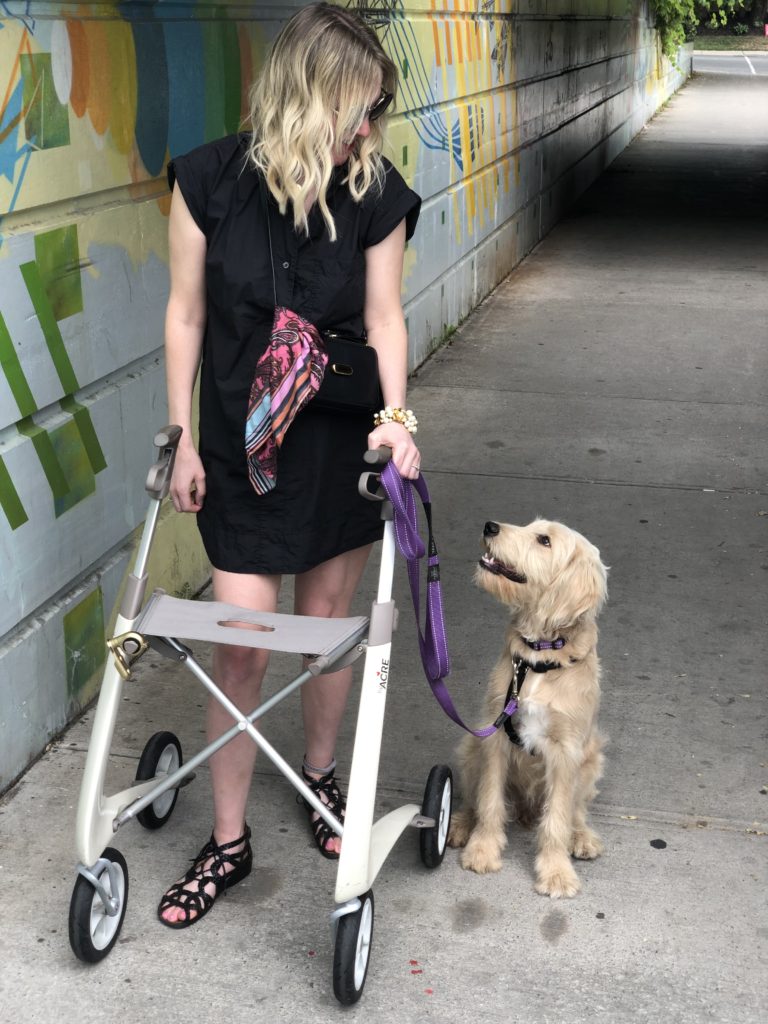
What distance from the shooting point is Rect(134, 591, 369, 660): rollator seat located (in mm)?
2818

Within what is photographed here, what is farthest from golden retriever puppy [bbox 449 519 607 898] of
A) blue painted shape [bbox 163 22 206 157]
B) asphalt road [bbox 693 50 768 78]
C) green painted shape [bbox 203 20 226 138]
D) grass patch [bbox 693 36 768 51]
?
grass patch [bbox 693 36 768 51]

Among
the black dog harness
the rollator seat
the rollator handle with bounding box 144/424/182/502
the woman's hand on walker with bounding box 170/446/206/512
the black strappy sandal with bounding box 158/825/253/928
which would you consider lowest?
the black strappy sandal with bounding box 158/825/253/928

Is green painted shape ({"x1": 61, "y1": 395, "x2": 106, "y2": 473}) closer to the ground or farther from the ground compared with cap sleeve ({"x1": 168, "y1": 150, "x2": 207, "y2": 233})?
closer to the ground

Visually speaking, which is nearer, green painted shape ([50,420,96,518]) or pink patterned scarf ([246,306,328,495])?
pink patterned scarf ([246,306,328,495])

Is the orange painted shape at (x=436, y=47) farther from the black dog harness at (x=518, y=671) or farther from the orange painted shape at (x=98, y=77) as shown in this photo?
→ the black dog harness at (x=518, y=671)

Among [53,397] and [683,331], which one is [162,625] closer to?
[53,397]

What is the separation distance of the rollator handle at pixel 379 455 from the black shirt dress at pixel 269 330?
254 millimetres

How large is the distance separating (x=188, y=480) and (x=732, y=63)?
50080 mm

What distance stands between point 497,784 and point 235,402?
1249mm

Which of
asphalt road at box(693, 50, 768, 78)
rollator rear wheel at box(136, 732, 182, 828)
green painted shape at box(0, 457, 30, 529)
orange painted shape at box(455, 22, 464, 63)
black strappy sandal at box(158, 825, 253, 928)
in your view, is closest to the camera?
black strappy sandal at box(158, 825, 253, 928)

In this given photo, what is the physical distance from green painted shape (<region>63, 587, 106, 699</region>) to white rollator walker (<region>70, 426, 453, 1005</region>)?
3.56 ft

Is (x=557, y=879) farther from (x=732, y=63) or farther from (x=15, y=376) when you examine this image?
(x=732, y=63)

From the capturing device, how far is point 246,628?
3.03 m

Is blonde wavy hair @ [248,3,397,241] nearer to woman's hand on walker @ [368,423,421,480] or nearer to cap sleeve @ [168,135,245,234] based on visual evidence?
cap sleeve @ [168,135,245,234]
